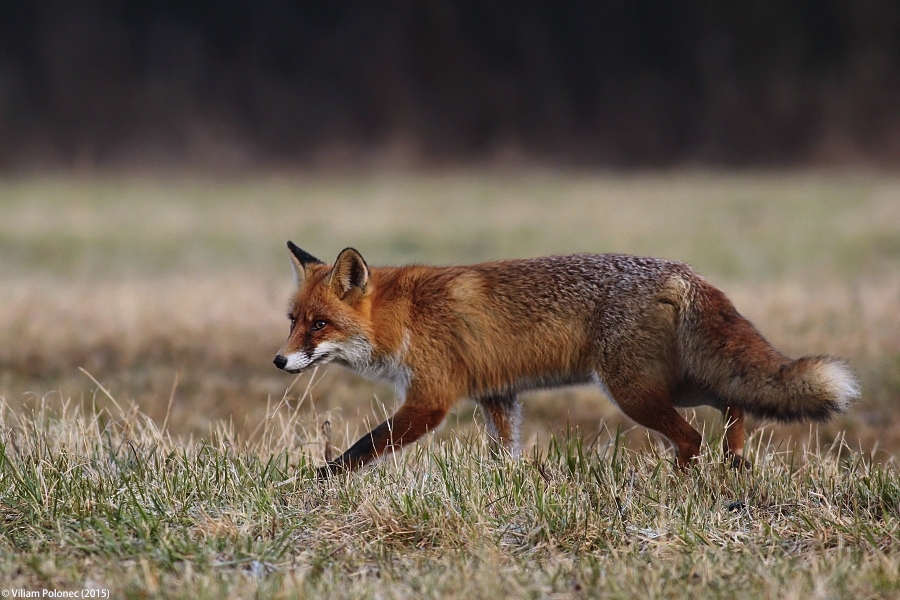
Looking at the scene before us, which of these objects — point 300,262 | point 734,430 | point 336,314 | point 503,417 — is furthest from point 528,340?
point 300,262

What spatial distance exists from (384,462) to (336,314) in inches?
35.7

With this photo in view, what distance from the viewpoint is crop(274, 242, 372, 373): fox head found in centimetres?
569

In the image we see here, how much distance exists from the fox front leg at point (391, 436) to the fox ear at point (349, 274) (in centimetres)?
72

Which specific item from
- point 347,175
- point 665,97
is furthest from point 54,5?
point 665,97

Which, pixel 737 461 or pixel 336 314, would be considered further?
pixel 336 314

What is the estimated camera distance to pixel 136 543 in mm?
4320

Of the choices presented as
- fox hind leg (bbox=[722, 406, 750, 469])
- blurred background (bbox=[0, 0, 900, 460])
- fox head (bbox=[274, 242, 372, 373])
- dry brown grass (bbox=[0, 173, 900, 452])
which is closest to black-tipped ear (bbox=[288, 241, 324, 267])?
fox head (bbox=[274, 242, 372, 373])

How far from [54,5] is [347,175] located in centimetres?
1147

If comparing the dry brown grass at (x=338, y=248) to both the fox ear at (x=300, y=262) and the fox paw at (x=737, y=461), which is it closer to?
the fox ear at (x=300, y=262)

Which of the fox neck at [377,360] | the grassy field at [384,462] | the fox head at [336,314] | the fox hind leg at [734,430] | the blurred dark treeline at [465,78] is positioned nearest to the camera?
the grassy field at [384,462]

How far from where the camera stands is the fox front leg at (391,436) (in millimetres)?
5285

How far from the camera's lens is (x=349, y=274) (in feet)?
19.1

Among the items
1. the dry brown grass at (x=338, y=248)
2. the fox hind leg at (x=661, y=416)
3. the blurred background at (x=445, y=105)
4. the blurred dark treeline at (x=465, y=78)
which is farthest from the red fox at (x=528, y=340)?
the blurred dark treeline at (x=465, y=78)

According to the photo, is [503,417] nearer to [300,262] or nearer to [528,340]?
[528,340]
